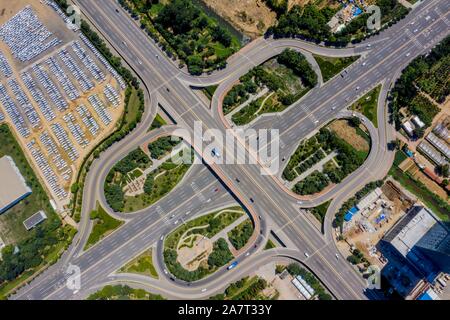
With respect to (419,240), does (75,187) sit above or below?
above

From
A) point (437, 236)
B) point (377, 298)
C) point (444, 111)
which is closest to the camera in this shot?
point (437, 236)

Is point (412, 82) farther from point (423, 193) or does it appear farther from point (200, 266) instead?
point (200, 266)

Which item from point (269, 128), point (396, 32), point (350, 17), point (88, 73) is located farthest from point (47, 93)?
point (396, 32)

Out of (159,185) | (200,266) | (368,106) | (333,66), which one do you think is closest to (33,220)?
(159,185)

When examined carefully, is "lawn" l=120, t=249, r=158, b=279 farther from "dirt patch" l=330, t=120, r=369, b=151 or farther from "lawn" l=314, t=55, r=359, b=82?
"lawn" l=314, t=55, r=359, b=82

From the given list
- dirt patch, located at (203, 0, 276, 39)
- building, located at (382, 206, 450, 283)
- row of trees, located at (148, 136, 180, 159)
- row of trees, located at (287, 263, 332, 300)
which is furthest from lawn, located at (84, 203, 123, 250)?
building, located at (382, 206, 450, 283)

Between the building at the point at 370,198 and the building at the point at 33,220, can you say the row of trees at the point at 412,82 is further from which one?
the building at the point at 33,220

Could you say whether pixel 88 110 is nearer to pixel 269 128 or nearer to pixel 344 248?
pixel 269 128

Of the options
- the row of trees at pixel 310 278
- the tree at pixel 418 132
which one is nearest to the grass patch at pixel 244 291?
the row of trees at pixel 310 278
